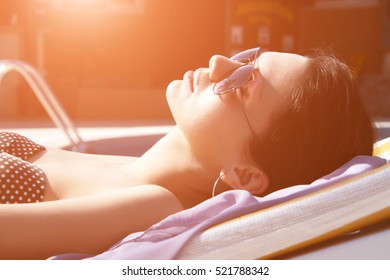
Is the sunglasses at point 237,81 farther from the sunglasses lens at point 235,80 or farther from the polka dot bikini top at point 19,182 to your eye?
the polka dot bikini top at point 19,182

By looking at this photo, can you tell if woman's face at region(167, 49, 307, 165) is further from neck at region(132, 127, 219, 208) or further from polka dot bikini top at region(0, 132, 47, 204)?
polka dot bikini top at region(0, 132, 47, 204)

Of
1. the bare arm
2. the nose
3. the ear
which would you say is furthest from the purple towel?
the nose

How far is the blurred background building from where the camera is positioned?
295 inches

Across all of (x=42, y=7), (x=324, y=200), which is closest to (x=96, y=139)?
(x=324, y=200)

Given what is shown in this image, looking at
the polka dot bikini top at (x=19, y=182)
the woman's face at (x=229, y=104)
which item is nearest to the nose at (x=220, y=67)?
the woman's face at (x=229, y=104)

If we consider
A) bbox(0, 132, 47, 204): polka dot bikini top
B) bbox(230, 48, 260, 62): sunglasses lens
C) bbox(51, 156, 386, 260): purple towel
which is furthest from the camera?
bbox(230, 48, 260, 62): sunglasses lens

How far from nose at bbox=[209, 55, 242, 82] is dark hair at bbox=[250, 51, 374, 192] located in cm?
A: 17

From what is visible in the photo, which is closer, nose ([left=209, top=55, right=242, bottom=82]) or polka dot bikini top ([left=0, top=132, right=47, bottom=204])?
polka dot bikini top ([left=0, top=132, right=47, bottom=204])

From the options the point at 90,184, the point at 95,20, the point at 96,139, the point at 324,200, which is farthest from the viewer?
the point at 95,20

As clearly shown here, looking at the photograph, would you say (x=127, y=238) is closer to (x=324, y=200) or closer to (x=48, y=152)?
(x=324, y=200)

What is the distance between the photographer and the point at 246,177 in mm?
1407

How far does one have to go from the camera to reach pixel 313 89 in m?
1.36

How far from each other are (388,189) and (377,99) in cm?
755

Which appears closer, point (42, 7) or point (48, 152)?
point (48, 152)
